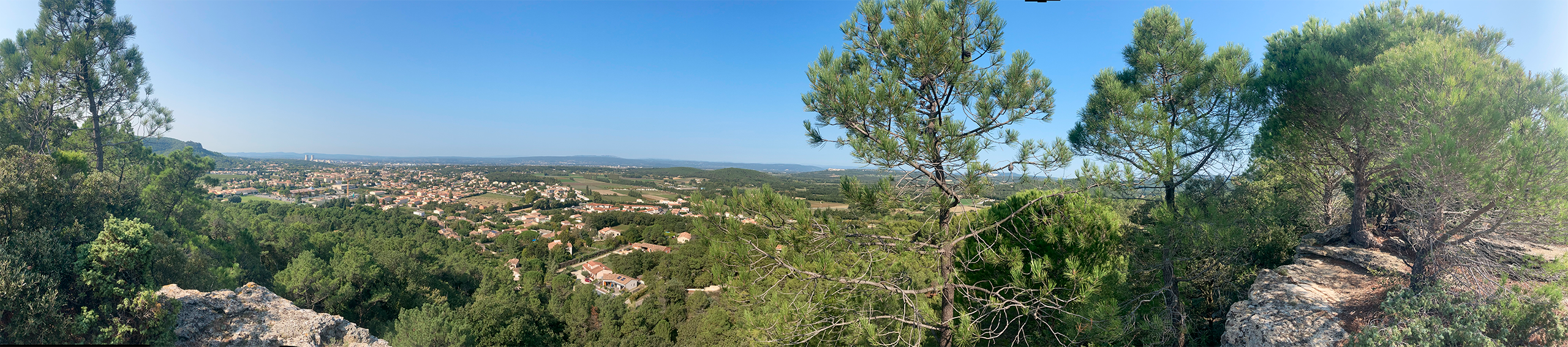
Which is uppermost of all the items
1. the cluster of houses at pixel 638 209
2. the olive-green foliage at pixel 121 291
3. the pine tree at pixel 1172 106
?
the pine tree at pixel 1172 106

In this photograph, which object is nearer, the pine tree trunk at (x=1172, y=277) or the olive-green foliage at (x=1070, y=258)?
the olive-green foliage at (x=1070, y=258)

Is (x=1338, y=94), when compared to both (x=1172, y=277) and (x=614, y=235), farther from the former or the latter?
(x=614, y=235)

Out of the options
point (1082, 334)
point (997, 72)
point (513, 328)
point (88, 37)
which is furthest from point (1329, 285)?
point (88, 37)

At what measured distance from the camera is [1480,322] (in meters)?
3.77

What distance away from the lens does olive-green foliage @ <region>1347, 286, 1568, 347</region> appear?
12.1 feet

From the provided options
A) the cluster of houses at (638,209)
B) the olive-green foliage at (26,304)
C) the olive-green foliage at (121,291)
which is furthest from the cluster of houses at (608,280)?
the cluster of houses at (638,209)

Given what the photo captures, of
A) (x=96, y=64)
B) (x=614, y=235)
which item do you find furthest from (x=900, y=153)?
(x=614, y=235)

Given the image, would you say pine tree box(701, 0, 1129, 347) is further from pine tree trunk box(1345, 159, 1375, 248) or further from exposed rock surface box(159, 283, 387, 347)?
exposed rock surface box(159, 283, 387, 347)

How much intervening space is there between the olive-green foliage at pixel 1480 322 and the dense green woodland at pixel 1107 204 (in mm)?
22

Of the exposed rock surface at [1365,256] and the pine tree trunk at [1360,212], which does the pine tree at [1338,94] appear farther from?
the exposed rock surface at [1365,256]

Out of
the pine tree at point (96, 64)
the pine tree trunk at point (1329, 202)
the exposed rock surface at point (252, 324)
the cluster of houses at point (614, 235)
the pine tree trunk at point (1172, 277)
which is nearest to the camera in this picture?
the pine tree trunk at point (1172, 277)

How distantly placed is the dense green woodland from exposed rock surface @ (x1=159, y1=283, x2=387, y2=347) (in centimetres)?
82

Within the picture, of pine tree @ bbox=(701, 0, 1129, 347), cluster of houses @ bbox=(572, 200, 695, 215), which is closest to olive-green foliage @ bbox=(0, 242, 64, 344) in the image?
pine tree @ bbox=(701, 0, 1129, 347)

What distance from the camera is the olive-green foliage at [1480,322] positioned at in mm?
3703
